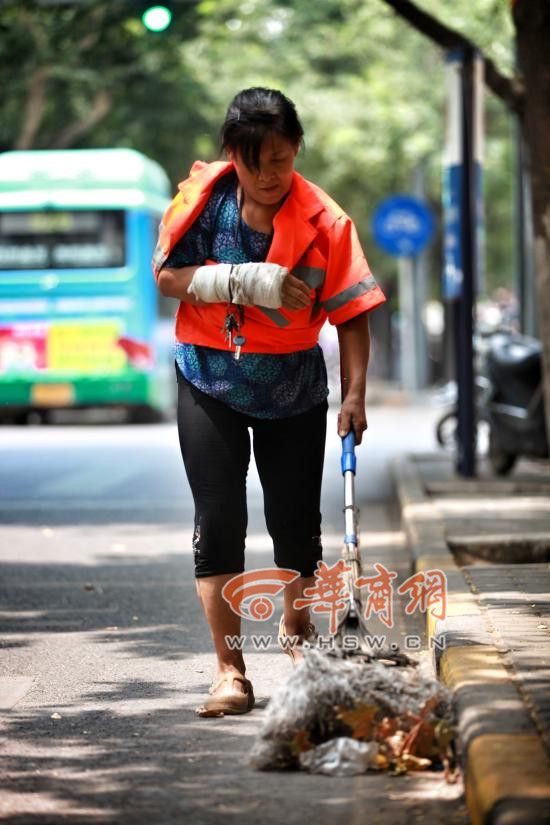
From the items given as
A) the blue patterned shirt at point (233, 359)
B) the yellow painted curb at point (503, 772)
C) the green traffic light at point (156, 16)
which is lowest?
the yellow painted curb at point (503, 772)

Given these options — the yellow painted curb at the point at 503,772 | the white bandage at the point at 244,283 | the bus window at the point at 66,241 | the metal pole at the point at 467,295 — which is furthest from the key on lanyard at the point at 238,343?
the bus window at the point at 66,241

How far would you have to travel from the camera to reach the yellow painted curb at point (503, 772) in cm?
402

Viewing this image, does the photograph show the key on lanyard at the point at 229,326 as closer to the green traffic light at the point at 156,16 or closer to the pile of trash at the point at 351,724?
the pile of trash at the point at 351,724

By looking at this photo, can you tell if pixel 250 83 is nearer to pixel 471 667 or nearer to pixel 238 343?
pixel 238 343

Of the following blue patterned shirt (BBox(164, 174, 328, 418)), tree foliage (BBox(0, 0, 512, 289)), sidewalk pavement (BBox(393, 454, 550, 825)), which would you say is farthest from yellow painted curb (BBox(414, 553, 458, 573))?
tree foliage (BBox(0, 0, 512, 289))

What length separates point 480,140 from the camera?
511 inches

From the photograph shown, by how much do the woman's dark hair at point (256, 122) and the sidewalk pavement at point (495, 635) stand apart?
1713mm

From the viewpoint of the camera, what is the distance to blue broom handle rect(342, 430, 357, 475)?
557cm

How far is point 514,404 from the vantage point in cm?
1399

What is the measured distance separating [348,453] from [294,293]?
1.84 ft

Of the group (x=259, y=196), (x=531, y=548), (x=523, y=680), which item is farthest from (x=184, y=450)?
(x=531, y=548)

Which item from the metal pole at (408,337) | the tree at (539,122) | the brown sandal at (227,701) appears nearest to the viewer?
the brown sandal at (227,701)

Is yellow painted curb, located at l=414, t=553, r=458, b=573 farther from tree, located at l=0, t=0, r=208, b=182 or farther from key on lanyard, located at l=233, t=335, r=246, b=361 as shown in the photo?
tree, located at l=0, t=0, r=208, b=182

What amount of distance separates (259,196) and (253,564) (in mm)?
4176
